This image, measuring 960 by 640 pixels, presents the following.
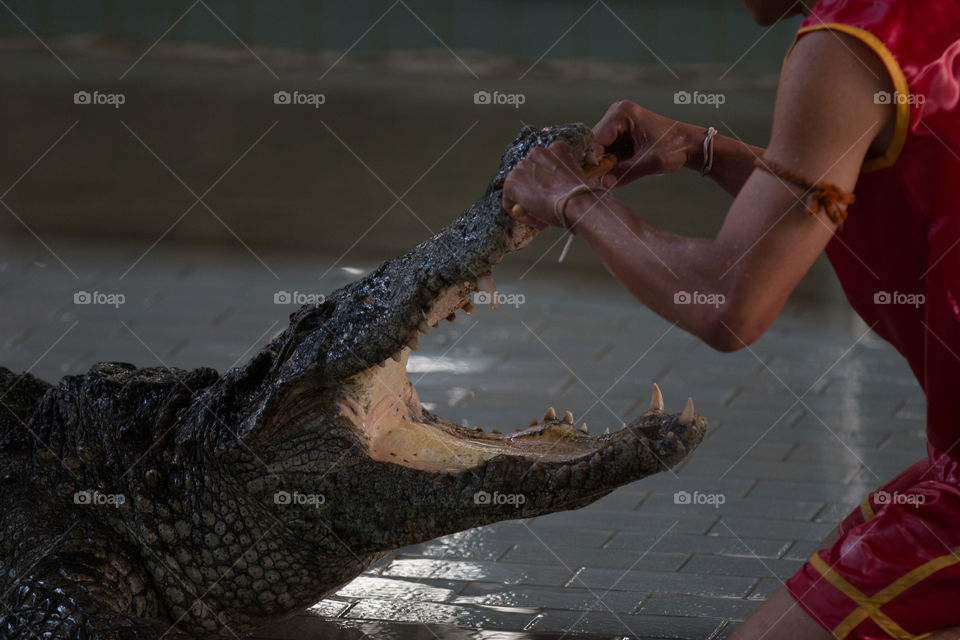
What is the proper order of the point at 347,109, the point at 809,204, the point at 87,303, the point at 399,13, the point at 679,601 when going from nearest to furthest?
1. the point at 809,204
2. the point at 679,601
3. the point at 87,303
4. the point at 347,109
5. the point at 399,13

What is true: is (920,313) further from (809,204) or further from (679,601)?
(679,601)

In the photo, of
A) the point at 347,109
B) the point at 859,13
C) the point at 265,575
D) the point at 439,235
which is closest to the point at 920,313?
the point at 859,13

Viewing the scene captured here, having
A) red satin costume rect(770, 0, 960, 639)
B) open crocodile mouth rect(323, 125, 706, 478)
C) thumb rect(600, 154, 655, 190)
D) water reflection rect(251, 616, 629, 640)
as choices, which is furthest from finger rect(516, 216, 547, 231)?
water reflection rect(251, 616, 629, 640)

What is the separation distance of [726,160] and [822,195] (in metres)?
1.00

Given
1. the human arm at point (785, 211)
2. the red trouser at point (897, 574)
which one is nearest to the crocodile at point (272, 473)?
the red trouser at point (897, 574)

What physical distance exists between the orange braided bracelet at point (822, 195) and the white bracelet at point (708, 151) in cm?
96

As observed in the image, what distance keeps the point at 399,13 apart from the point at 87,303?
27.8 ft

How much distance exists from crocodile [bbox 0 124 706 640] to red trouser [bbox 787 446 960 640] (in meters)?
0.51

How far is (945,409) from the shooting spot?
2264 millimetres

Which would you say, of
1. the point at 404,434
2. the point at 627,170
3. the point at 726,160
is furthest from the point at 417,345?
the point at 726,160

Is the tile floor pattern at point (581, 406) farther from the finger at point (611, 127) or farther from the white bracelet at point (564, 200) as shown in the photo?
the white bracelet at point (564, 200)

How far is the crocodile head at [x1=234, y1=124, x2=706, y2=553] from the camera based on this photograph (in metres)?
2.68

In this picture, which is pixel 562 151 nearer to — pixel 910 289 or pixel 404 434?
pixel 910 289

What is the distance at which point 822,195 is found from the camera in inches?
77.9
